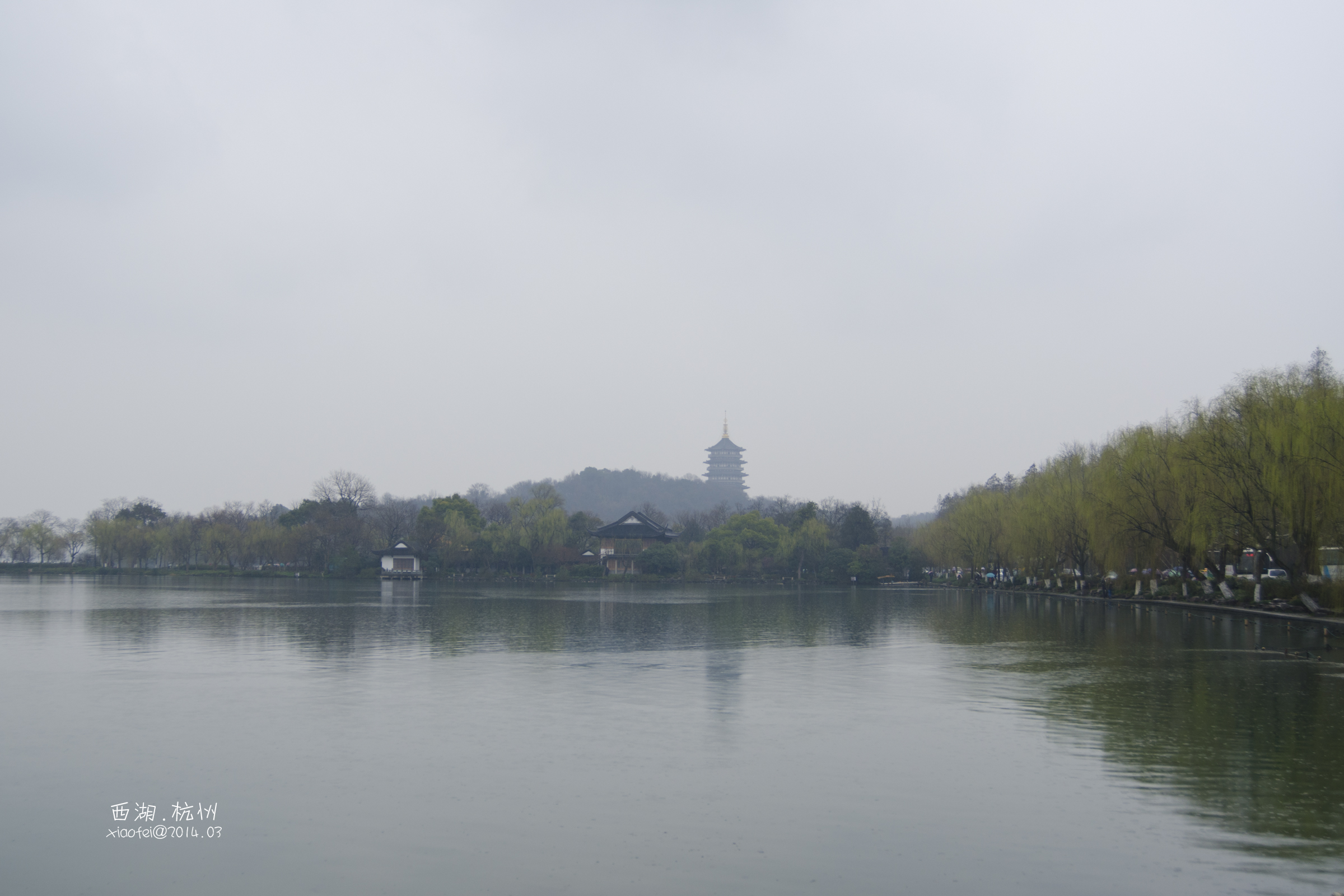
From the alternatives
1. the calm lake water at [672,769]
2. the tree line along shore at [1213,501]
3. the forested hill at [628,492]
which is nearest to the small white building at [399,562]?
the tree line along shore at [1213,501]

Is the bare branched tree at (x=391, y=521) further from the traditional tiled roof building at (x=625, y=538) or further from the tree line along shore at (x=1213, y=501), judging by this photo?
the tree line along shore at (x=1213, y=501)

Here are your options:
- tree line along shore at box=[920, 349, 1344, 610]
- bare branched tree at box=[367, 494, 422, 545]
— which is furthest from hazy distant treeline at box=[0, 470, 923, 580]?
tree line along shore at box=[920, 349, 1344, 610]

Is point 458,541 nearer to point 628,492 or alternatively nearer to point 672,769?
point 672,769

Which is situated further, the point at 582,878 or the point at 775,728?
the point at 775,728

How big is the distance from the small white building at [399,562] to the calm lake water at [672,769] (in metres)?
63.3

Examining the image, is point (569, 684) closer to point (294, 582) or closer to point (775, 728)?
point (775, 728)

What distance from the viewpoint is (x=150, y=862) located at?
6.41 m

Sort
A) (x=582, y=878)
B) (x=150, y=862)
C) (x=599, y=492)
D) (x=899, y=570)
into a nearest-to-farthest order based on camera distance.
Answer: (x=582, y=878), (x=150, y=862), (x=899, y=570), (x=599, y=492)

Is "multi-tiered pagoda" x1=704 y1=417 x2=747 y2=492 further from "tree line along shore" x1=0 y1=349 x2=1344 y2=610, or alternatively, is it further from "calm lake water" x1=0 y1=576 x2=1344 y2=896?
"calm lake water" x1=0 y1=576 x2=1344 y2=896

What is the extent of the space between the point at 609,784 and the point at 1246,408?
27.2 meters

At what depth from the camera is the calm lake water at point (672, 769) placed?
6191mm

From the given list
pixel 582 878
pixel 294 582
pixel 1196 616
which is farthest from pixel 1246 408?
pixel 294 582

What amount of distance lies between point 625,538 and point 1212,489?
5905 centimetres

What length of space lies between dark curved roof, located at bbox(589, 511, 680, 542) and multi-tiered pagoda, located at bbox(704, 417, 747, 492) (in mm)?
99557
